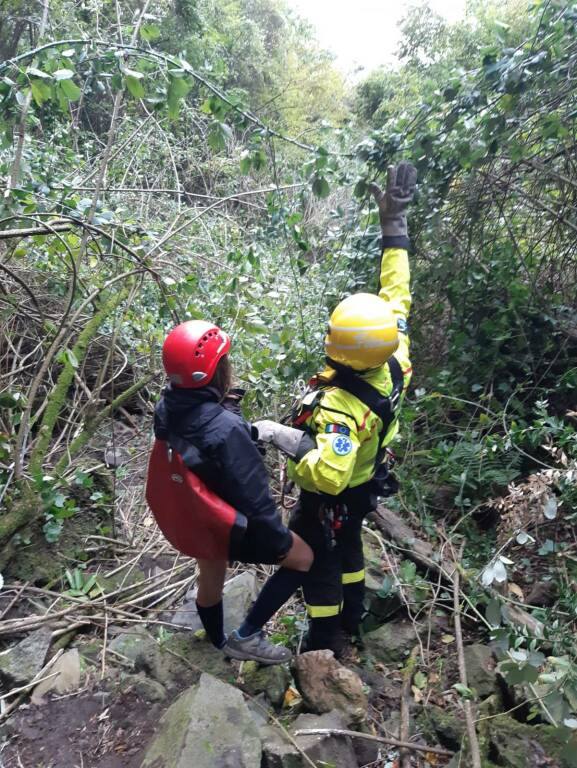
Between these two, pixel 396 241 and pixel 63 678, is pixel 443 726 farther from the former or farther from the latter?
pixel 396 241

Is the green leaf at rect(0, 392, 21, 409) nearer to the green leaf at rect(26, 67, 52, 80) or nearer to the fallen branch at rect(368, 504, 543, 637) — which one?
the green leaf at rect(26, 67, 52, 80)

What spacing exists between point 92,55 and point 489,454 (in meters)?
3.35

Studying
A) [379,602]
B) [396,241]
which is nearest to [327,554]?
[379,602]

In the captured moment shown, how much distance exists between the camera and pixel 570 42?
291 cm

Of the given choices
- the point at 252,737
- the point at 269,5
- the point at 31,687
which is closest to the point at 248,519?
the point at 252,737

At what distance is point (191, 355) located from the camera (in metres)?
2.13

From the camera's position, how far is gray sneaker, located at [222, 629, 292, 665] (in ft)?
8.48

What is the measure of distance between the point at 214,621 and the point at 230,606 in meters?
0.42

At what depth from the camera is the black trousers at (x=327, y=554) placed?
8.56 feet

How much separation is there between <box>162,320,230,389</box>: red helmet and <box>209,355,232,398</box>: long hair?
0.05 metres

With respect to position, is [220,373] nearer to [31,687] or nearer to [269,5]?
[31,687]

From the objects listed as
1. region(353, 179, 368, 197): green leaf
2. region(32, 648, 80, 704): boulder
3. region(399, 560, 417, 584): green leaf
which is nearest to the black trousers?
region(399, 560, 417, 584): green leaf

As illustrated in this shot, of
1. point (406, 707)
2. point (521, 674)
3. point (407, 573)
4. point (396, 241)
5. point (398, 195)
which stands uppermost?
point (398, 195)

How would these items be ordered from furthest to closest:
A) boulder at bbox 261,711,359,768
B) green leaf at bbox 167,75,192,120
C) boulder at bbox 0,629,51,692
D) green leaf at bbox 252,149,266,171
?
green leaf at bbox 252,149,266,171 → boulder at bbox 0,629,51,692 → green leaf at bbox 167,75,192,120 → boulder at bbox 261,711,359,768
